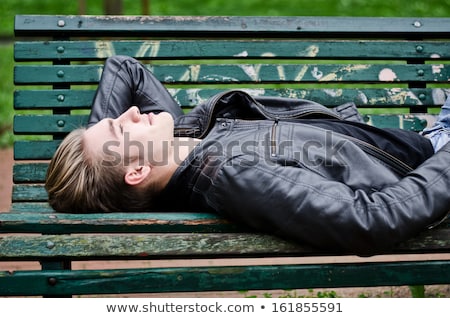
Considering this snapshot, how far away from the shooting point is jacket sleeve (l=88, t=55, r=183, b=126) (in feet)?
11.7

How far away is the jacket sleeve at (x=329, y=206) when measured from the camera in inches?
99.8

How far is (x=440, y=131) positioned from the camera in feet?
11.7

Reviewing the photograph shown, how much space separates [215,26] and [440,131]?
4.51ft

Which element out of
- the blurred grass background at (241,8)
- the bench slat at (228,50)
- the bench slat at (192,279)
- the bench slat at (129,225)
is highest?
the blurred grass background at (241,8)

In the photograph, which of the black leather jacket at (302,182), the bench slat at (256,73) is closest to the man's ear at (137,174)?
the black leather jacket at (302,182)

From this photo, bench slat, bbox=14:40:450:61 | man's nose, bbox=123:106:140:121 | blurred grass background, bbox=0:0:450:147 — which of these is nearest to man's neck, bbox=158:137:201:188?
man's nose, bbox=123:106:140:121

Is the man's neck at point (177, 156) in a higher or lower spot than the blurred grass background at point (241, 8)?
lower

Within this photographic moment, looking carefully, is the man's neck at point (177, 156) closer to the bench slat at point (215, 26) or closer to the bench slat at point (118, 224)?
the bench slat at point (118, 224)

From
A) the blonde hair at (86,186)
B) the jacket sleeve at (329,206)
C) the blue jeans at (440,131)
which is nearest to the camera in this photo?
the jacket sleeve at (329,206)

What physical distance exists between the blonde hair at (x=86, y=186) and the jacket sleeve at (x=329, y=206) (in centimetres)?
53

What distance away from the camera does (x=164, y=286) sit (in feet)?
8.55

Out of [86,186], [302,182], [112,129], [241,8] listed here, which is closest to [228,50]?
[112,129]

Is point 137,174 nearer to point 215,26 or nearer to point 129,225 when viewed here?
point 129,225

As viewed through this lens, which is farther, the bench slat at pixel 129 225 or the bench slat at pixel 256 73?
the bench slat at pixel 256 73
